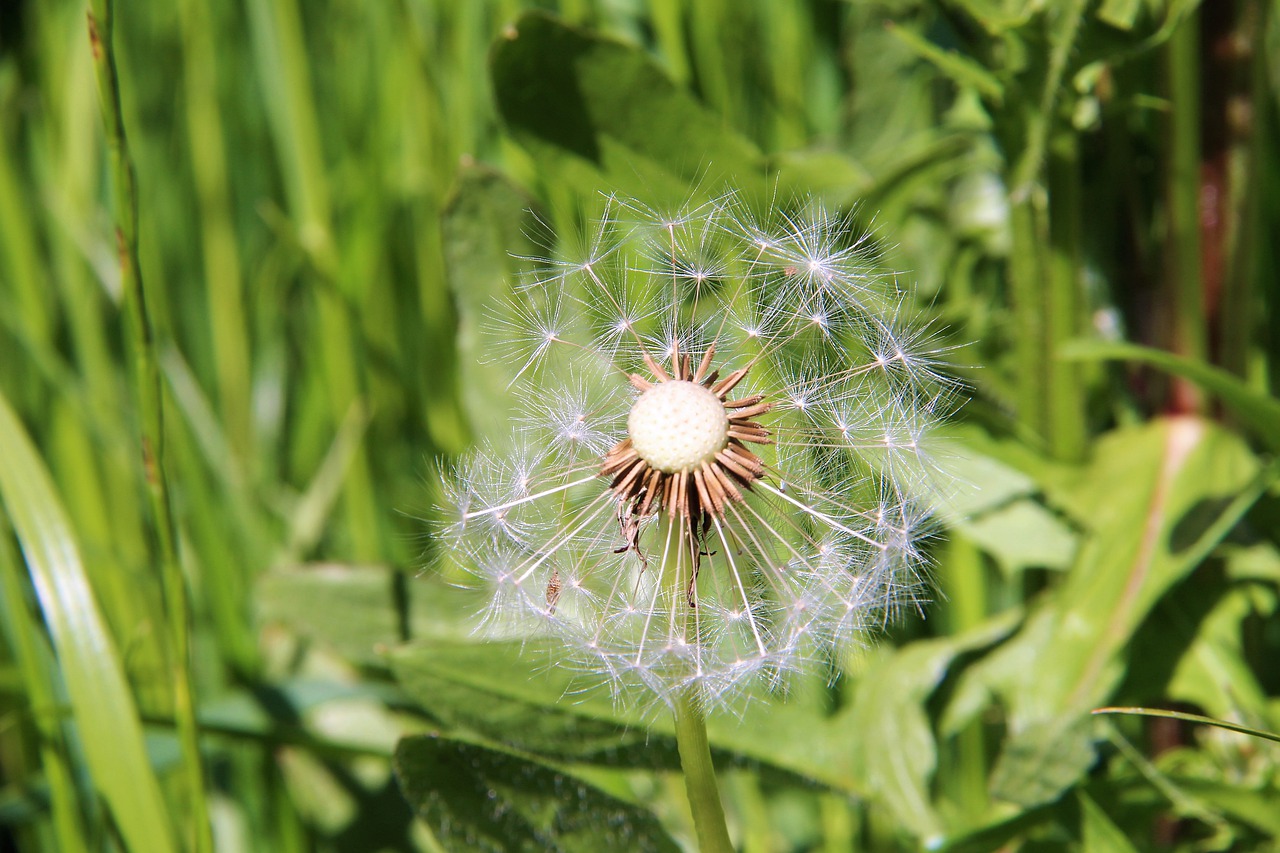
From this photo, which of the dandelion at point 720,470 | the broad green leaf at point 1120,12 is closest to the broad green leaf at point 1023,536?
the dandelion at point 720,470

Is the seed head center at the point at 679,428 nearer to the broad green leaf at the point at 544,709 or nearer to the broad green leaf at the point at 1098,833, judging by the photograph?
the broad green leaf at the point at 544,709

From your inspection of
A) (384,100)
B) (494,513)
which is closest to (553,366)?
(494,513)

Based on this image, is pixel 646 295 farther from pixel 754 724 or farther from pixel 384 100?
pixel 384 100

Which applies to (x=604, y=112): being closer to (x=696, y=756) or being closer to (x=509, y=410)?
(x=509, y=410)

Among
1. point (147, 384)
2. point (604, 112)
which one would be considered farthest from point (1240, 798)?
point (147, 384)

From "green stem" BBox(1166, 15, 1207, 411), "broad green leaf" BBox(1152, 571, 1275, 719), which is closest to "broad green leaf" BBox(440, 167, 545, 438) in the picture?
→ "green stem" BBox(1166, 15, 1207, 411)

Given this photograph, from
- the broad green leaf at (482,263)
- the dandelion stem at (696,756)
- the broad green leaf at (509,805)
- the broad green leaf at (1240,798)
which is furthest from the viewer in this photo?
the broad green leaf at (482,263)
